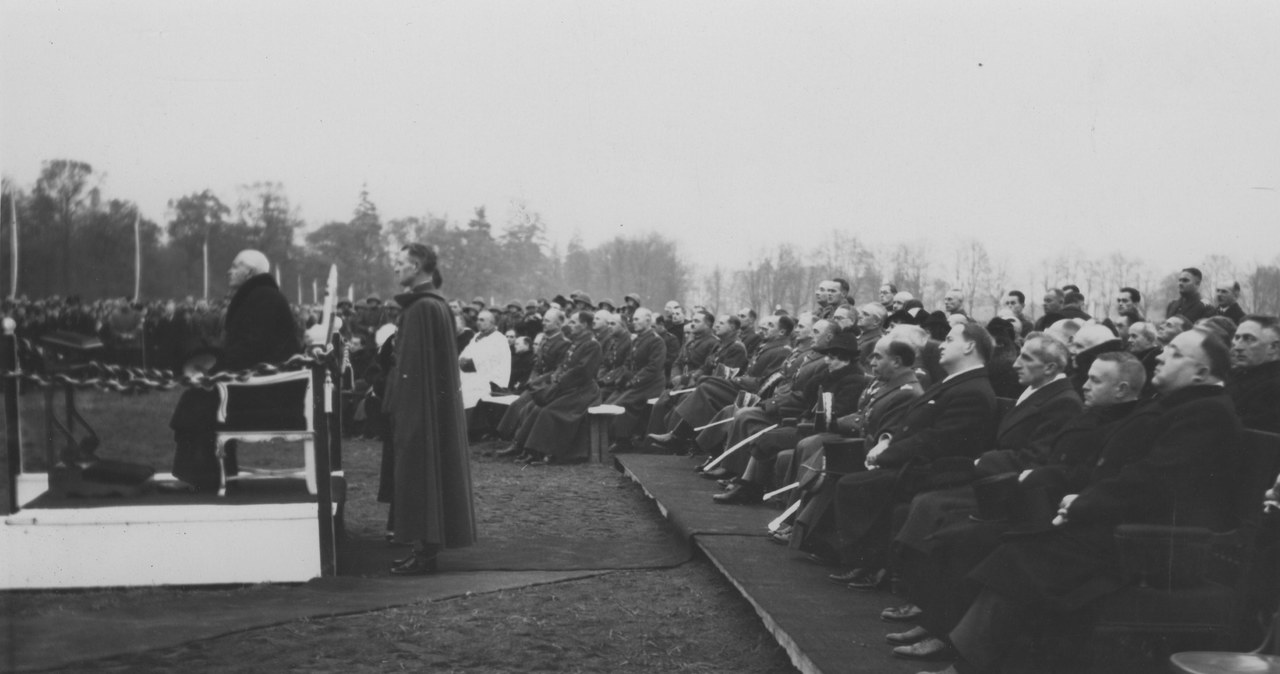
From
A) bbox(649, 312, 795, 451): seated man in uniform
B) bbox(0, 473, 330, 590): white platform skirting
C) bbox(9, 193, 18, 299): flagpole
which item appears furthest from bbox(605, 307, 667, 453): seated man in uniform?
bbox(0, 473, 330, 590): white platform skirting

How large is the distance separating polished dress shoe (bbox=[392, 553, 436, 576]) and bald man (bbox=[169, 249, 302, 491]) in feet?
3.79

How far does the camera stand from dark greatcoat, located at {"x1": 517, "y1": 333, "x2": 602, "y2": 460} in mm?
13547

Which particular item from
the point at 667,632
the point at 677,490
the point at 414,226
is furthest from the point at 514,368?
the point at 667,632

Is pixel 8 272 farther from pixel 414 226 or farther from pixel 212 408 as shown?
pixel 414 226

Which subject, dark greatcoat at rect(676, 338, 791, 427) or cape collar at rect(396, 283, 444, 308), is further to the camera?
dark greatcoat at rect(676, 338, 791, 427)

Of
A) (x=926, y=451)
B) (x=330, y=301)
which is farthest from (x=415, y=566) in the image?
(x=926, y=451)

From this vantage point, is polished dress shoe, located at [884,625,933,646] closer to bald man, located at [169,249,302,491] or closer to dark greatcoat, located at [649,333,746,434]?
bald man, located at [169,249,302,491]

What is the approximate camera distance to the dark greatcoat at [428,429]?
691 cm

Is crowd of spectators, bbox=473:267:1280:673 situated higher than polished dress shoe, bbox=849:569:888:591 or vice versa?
crowd of spectators, bbox=473:267:1280:673

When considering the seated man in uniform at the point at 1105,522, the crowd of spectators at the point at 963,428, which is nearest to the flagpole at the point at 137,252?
the crowd of spectators at the point at 963,428

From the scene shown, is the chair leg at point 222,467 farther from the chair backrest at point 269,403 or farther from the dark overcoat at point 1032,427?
the dark overcoat at point 1032,427

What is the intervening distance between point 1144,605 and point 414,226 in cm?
1890

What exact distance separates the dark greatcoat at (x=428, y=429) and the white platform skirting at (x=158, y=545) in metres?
0.59

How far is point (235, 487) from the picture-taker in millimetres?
7047
